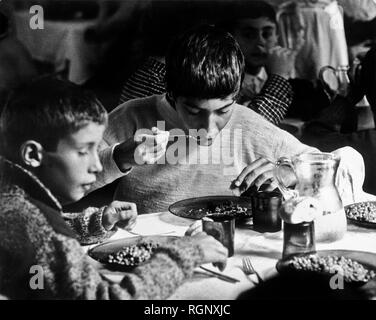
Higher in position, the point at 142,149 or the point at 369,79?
the point at 369,79

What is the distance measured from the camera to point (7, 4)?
136 centimetres

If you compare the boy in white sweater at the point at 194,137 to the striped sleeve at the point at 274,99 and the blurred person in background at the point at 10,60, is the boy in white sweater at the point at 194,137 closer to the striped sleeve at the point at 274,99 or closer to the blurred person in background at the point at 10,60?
the striped sleeve at the point at 274,99

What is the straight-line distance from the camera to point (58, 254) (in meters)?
0.98

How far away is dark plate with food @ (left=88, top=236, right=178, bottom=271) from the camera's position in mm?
1069

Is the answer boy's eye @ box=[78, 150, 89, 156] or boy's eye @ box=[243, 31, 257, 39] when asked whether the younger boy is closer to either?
boy's eye @ box=[78, 150, 89, 156]

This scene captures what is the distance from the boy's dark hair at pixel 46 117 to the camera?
3.68 ft

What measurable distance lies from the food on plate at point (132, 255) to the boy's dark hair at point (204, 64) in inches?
17.2

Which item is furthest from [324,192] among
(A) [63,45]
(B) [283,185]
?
(A) [63,45]

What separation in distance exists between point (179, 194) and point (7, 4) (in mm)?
679

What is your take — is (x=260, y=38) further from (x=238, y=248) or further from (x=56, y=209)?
(x=56, y=209)

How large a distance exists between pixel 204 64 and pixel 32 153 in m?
0.50

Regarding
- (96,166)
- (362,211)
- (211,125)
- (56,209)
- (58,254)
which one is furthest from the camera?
(211,125)

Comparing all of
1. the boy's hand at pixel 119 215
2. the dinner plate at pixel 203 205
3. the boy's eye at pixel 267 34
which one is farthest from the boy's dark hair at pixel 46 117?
the boy's eye at pixel 267 34

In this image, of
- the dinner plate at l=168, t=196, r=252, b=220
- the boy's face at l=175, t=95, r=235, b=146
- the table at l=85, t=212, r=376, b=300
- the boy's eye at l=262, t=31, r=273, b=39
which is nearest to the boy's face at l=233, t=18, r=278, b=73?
the boy's eye at l=262, t=31, r=273, b=39
